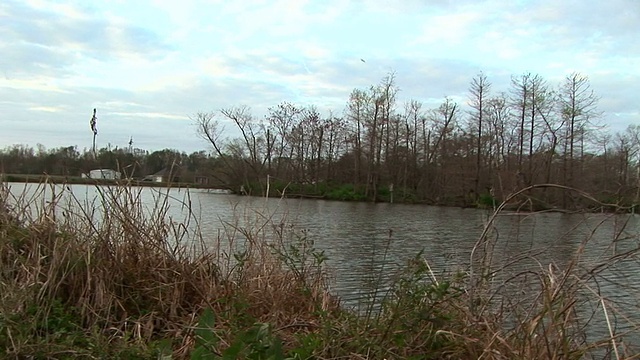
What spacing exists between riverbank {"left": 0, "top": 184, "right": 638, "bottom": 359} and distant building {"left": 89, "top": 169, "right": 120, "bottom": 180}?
397 millimetres

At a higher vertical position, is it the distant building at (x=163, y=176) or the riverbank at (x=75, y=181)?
the distant building at (x=163, y=176)

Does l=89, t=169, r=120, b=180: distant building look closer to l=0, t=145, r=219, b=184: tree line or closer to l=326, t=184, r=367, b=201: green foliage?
l=0, t=145, r=219, b=184: tree line

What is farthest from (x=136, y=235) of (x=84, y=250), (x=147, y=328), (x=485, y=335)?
(x=485, y=335)

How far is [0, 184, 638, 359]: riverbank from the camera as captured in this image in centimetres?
382

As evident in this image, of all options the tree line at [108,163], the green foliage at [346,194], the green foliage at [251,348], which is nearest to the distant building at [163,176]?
the tree line at [108,163]

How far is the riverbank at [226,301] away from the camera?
150 inches

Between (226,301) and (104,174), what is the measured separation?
7.63 ft

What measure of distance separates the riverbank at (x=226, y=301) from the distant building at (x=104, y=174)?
40 centimetres

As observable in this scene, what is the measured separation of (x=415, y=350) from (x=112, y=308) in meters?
2.81

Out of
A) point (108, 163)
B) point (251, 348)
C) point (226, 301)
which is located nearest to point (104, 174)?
point (108, 163)

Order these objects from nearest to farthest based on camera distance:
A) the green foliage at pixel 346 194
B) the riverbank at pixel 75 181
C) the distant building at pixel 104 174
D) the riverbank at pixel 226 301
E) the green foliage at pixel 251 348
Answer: the green foliage at pixel 251 348
the riverbank at pixel 226 301
the riverbank at pixel 75 181
the distant building at pixel 104 174
the green foliage at pixel 346 194

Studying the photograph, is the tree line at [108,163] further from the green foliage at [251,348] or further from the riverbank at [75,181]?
the green foliage at [251,348]

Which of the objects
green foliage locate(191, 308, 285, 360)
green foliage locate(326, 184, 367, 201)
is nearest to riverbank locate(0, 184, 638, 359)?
green foliage locate(191, 308, 285, 360)

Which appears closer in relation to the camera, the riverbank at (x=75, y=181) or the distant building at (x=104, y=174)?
the riverbank at (x=75, y=181)
